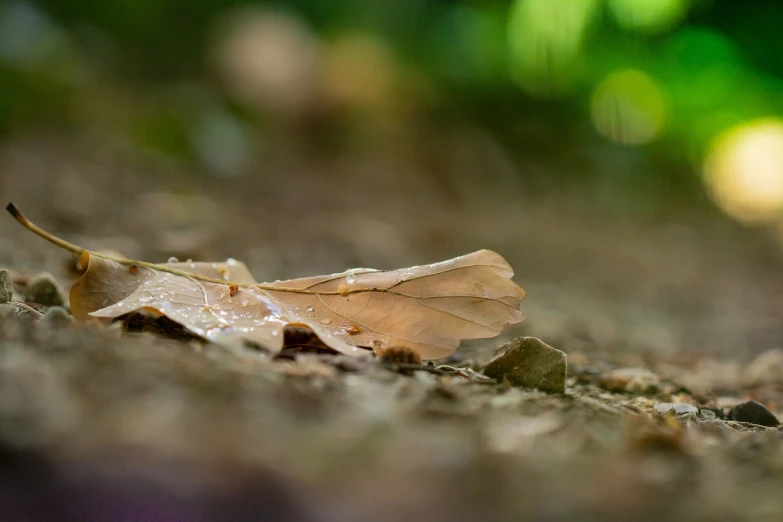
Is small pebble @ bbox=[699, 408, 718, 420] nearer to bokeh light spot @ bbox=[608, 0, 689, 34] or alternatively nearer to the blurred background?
the blurred background

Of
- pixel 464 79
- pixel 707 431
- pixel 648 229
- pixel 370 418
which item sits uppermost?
pixel 464 79

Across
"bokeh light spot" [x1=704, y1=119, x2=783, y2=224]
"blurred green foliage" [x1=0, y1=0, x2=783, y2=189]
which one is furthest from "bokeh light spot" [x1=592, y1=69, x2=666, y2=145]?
"bokeh light spot" [x1=704, y1=119, x2=783, y2=224]

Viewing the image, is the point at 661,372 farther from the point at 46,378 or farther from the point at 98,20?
the point at 98,20

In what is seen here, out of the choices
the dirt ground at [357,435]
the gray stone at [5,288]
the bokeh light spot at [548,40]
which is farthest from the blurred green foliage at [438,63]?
the gray stone at [5,288]

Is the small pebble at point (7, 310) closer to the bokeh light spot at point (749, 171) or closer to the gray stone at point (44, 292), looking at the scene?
the gray stone at point (44, 292)

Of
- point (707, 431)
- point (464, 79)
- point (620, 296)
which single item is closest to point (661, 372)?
point (707, 431)

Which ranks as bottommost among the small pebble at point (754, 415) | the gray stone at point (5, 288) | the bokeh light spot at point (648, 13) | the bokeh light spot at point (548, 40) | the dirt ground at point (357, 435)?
the dirt ground at point (357, 435)
